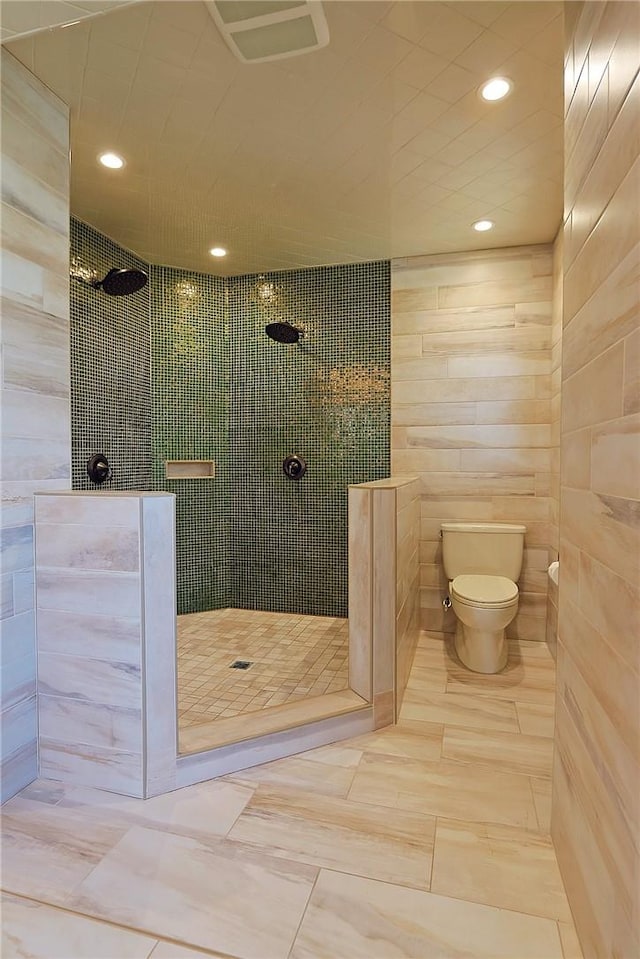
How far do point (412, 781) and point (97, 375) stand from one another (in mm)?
2754

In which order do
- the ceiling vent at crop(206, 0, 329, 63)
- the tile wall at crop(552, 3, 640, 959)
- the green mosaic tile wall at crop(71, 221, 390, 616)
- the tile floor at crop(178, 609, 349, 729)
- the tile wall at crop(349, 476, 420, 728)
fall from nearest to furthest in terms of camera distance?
the tile wall at crop(552, 3, 640, 959), the ceiling vent at crop(206, 0, 329, 63), the tile wall at crop(349, 476, 420, 728), the tile floor at crop(178, 609, 349, 729), the green mosaic tile wall at crop(71, 221, 390, 616)

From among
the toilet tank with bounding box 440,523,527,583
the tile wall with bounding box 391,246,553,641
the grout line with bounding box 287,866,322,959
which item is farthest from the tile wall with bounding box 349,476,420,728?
the tile wall with bounding box 391,246,553,641

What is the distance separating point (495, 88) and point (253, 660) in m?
2.89

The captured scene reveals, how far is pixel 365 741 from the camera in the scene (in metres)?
2.12

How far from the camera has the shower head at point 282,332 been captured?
3396 mm

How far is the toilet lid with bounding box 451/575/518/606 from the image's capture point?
2.66 m

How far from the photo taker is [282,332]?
135 inches

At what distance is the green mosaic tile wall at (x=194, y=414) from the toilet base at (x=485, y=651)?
1.92 metres

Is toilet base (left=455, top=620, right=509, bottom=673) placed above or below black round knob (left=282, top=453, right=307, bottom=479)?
below

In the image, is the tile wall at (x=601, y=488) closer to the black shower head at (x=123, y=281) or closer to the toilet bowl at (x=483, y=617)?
the toilet bowl at (x=483, y=617)

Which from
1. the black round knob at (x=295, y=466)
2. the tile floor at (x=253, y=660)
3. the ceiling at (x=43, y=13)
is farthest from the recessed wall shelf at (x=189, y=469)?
the ceiling at (x=43, y=13)

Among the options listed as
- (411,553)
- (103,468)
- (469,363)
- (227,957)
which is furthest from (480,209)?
(227,957)

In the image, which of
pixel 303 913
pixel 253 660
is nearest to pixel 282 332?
pixel 253 660

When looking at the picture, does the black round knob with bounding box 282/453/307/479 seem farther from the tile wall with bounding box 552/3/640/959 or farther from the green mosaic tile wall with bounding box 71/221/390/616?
the tile wall with bounding box 552/3/640/959
